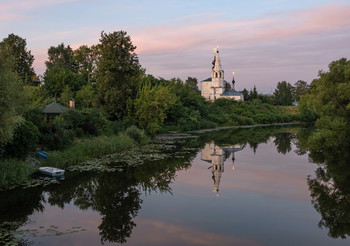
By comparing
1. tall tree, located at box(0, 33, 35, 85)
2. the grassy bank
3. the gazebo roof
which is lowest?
the grassy bank

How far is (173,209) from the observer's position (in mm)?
13781

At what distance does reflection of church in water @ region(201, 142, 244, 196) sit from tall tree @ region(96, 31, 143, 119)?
36.3ft

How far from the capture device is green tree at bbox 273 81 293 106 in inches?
4114

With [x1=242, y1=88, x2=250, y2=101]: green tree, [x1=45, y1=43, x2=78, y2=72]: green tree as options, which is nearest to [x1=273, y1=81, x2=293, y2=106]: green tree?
[x1=242, y1=88, x2=250, y2=101]: green tree

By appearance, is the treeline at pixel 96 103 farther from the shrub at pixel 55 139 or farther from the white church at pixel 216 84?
the white church at pixel 216 84

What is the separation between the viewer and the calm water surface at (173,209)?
35.5 ft

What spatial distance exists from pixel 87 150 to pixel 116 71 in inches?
547

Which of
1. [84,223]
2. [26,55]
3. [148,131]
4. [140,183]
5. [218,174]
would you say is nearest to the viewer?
[84,223]

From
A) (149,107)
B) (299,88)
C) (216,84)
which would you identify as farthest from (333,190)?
(299,88)

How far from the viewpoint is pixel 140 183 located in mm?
17703

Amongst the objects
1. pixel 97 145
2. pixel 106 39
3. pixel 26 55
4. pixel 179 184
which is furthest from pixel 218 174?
pixel 26 55

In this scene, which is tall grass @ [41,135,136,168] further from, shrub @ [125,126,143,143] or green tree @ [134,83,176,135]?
green tree @ [134,83,176,135]

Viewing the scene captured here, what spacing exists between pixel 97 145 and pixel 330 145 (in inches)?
873

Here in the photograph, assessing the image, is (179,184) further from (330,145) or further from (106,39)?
(106,39)
